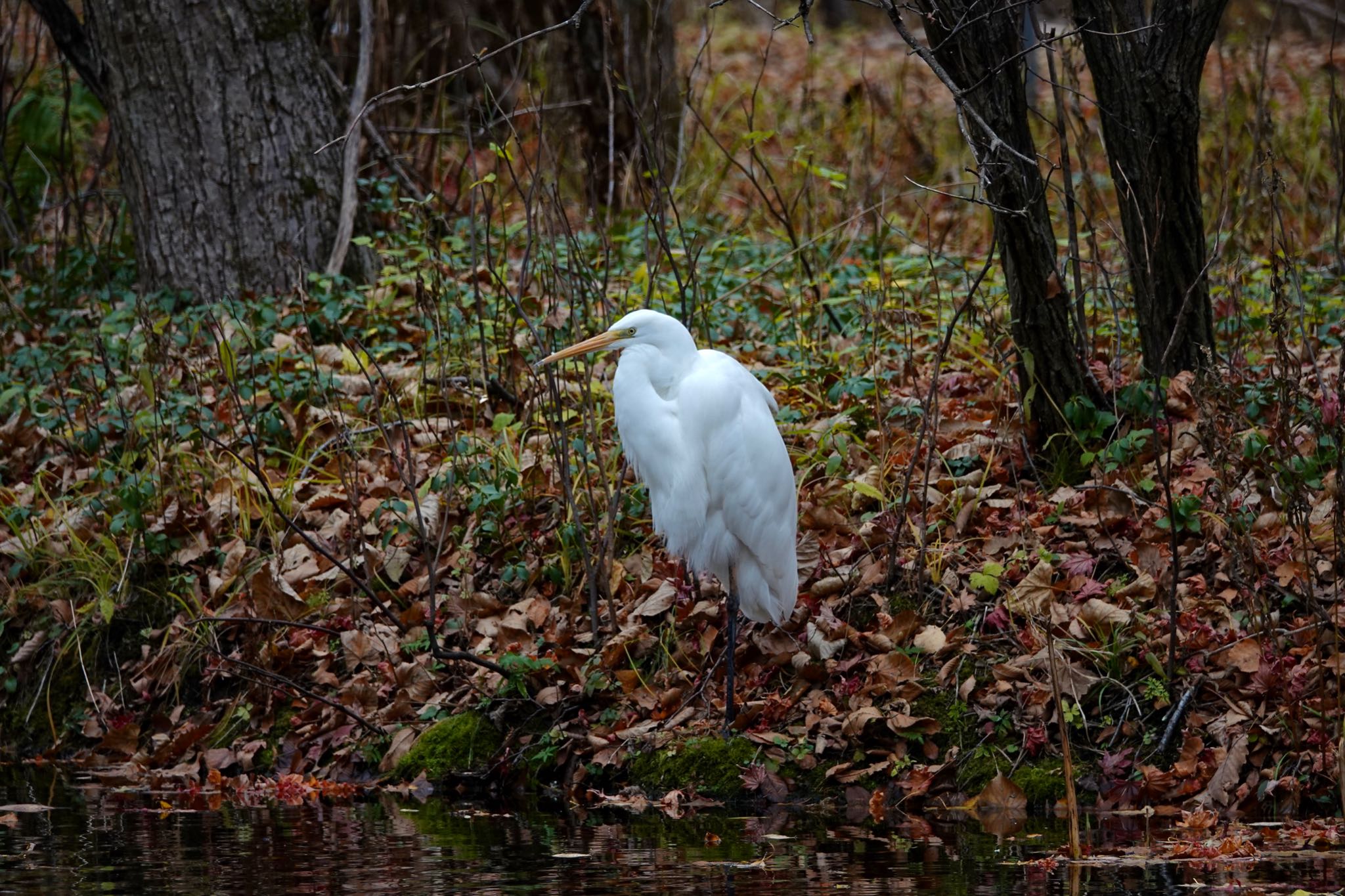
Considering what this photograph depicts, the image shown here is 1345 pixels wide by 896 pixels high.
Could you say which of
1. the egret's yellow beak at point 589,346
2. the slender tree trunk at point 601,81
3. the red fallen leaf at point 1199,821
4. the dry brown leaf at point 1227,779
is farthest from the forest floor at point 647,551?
the slender tree trunk at point 601,81

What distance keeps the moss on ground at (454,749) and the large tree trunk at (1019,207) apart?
2.27m

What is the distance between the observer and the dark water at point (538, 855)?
329 cm

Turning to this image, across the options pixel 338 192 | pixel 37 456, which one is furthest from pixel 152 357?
pixel 338 192

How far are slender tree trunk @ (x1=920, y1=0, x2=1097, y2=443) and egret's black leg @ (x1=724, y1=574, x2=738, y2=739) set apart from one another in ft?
4.39

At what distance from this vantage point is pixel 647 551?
17.8 feet

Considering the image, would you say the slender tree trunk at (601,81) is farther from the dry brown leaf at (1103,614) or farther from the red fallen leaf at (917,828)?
the red fallen leaf at (917,828)

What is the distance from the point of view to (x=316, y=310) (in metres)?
6.67

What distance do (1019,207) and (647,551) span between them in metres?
1.88

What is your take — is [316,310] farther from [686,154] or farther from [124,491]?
[686,154]

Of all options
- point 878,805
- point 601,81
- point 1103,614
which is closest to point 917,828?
point 878,805

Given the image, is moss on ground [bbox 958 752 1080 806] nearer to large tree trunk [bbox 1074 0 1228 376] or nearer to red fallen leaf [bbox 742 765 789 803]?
red fallen leaf [bbox 742 765 789 803]

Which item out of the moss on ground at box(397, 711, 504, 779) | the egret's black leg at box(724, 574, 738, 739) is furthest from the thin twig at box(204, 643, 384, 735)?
the egret's black leg at box(724, 574, 738, 739)

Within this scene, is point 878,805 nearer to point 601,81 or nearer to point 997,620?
point 997,620

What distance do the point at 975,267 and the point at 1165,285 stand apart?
2249 mm
